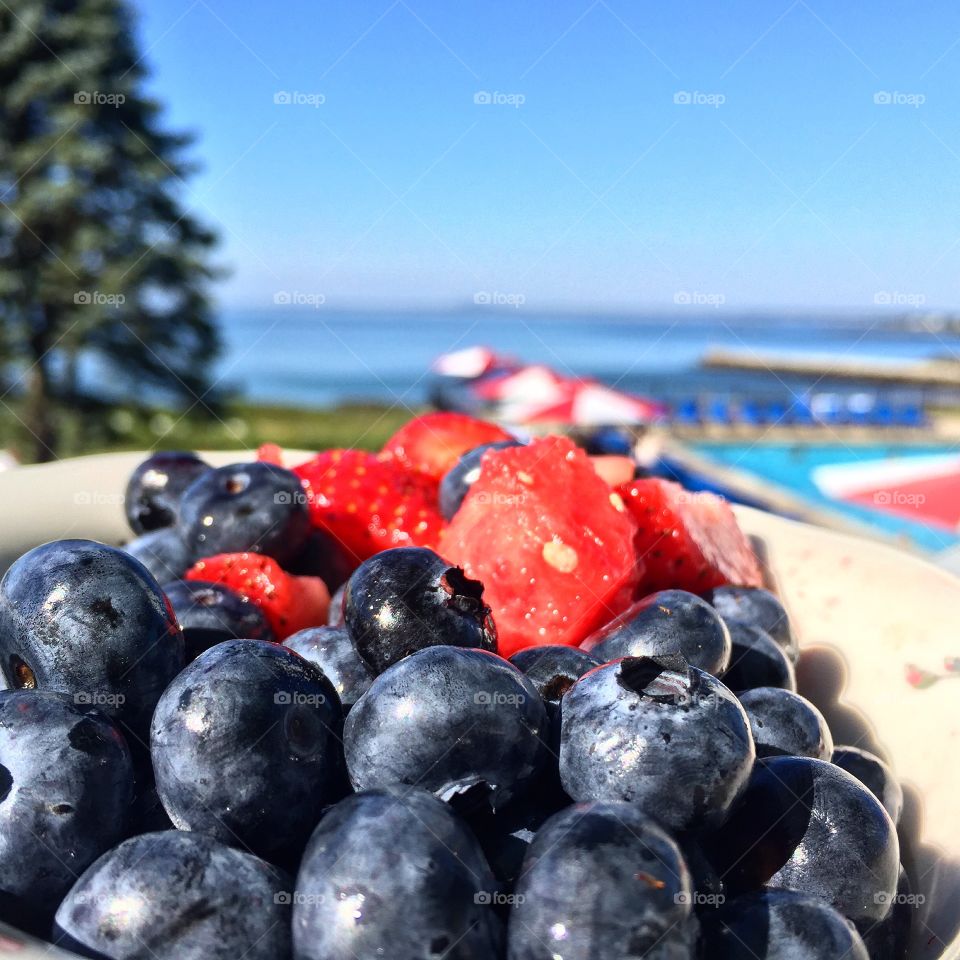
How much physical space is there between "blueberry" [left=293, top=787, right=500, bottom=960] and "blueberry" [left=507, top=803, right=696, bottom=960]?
5cm

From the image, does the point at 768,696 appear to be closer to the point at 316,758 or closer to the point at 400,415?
the point at 316,758

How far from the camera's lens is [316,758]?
96 centimetres

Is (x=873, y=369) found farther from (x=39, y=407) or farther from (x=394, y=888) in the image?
(x=394, y=888)

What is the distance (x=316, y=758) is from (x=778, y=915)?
49cm

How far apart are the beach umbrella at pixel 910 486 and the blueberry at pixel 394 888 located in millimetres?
5846

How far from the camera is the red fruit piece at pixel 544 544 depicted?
60.2 inches

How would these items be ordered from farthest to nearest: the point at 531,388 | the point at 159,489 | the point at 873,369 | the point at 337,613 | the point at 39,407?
1. the point at 873,369
2. the point at 531,388
3. the point at 39,407
4. the point at 159,489
5. the point at 337,613

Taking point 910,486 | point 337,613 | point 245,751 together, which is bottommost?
point 910,486

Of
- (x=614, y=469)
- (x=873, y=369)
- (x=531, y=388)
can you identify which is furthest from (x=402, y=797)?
(x=873, y=369)

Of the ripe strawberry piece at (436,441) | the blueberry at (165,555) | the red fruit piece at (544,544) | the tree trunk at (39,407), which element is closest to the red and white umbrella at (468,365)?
the tree trunk at (39,407)

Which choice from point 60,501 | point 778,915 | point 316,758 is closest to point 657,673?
point 778,915

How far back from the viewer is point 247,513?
68.3 inches

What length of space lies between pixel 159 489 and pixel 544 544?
3.10 ft

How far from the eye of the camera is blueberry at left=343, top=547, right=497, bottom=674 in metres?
1.14
